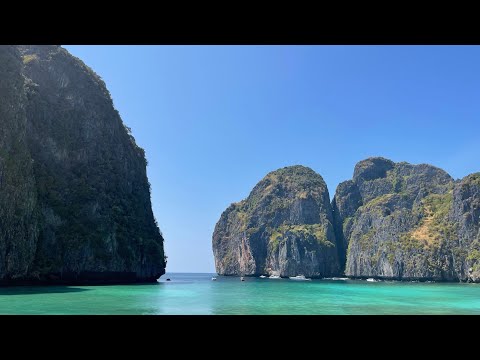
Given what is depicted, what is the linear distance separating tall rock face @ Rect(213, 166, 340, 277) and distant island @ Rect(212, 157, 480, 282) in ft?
0.81

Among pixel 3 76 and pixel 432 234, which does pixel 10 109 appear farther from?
pixel 432 234

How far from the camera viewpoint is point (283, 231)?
103938 millimetres

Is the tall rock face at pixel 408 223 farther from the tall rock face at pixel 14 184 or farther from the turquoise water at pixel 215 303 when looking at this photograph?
the tall rock face at pixel 14 184

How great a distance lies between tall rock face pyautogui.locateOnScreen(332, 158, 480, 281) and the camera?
71.0 m

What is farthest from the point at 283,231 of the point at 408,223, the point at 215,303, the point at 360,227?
the point at 215,303

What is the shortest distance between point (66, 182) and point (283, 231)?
69605 millimetres

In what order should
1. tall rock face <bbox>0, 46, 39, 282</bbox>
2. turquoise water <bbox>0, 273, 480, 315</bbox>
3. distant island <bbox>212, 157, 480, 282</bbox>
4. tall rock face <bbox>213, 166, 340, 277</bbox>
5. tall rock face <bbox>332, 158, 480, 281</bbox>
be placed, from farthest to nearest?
tall rock face <bbox>213, 166, 340, 277</bbox> < distant island <bbox>212, 157, 480, 282</bbox> < tall rock face <bbox>332, 158, 480, 281</bbox> < tall rock face <bbox>0, 46, 39, 282</bbox> < turquoise water <bbox>0, 273, 480, 315</bbox>

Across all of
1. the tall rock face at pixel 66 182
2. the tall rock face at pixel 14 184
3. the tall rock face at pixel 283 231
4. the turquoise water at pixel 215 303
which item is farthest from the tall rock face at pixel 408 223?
the tall rock face at pixel 14 184

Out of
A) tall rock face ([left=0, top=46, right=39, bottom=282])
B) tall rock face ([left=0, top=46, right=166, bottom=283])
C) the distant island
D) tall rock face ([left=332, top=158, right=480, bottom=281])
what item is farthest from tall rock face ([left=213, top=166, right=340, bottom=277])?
tall rock face ([left=0, top=46, right=39, bottom=282])

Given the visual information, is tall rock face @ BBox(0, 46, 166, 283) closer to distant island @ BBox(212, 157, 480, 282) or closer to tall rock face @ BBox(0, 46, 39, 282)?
tall rock face @ BBox(0, 46, 39, 282)
